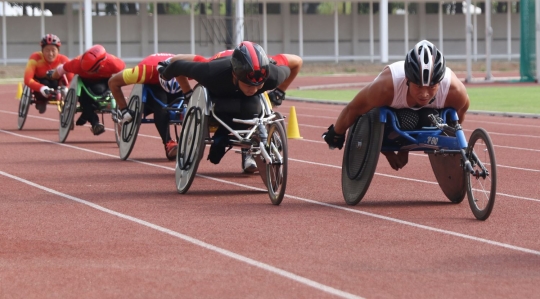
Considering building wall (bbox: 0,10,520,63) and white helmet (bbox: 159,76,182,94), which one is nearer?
white helmet (bbox: 159,76,182,94)

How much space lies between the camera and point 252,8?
2430 inches

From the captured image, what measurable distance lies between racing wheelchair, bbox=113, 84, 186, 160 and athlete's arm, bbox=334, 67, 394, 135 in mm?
4737

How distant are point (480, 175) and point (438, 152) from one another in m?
0.59

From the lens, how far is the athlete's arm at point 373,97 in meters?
10.2

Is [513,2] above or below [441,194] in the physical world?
above

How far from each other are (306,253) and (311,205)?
9.08 feet

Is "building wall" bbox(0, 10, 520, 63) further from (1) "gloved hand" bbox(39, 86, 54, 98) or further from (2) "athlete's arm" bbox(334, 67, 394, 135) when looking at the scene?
(2) "athlete's arm" bbox(334, 67, 394, 135)

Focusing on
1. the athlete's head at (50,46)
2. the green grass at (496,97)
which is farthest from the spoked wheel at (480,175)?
the green grass at (496,97)

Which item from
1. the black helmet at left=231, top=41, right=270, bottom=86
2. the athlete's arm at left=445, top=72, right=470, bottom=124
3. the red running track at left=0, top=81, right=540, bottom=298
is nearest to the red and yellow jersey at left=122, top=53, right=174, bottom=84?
the red running track at left=0, top=81, right=540, bottom=298

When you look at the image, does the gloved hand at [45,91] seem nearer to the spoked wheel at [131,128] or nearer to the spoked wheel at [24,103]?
the spoked wheel at [24,103]

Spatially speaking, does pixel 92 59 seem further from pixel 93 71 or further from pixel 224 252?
pixel 224 252

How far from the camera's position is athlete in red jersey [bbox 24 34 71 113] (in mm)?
21344

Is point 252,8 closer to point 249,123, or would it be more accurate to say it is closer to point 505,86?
point 505,86

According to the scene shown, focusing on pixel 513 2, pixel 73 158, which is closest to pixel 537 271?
pixel 73 158
